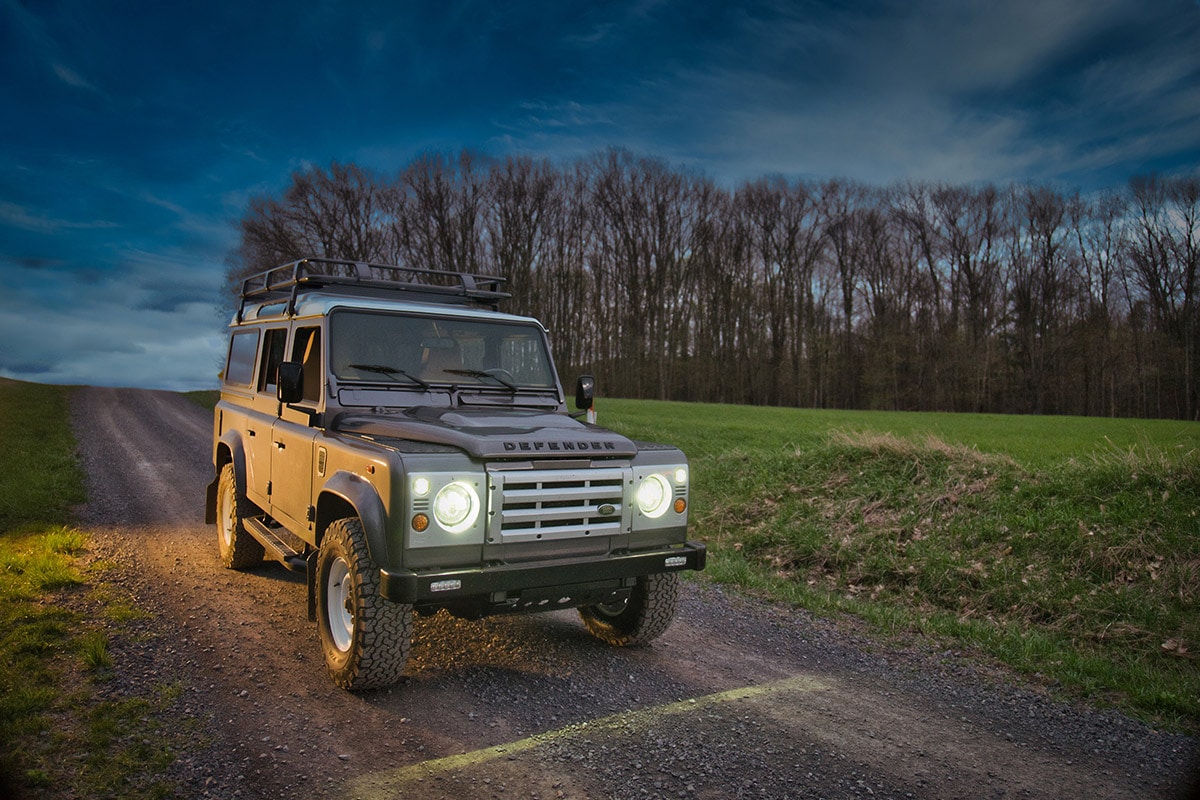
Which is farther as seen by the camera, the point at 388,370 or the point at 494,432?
the point at 388,370

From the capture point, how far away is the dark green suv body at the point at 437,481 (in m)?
4.28

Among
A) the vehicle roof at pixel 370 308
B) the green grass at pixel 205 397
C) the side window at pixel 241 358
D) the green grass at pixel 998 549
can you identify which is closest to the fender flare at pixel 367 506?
the vehicle roof at pixel 370 308

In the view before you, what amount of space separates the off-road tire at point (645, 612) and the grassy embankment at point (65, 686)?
9.81 ft

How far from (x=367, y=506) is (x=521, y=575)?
99 cm

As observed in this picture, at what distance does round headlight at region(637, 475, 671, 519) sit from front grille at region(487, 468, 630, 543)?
174mm

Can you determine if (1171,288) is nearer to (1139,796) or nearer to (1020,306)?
(1020,306)

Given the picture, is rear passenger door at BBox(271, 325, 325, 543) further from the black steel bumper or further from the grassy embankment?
the black steel bumper

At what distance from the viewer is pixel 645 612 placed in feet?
17.9

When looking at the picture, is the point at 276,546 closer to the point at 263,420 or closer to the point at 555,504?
the point at 263,420

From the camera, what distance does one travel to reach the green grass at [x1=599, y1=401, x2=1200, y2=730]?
637 cm

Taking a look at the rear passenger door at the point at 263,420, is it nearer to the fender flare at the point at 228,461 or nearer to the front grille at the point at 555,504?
the fender flare at the point at 228,461

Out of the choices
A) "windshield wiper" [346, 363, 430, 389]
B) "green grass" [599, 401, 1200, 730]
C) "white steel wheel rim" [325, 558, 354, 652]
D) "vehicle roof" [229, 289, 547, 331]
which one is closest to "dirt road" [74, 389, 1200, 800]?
"white steel wheel rim" [325, 558, 354, 652]

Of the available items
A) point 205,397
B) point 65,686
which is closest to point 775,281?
point 205,397

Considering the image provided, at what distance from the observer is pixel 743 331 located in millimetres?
50062
